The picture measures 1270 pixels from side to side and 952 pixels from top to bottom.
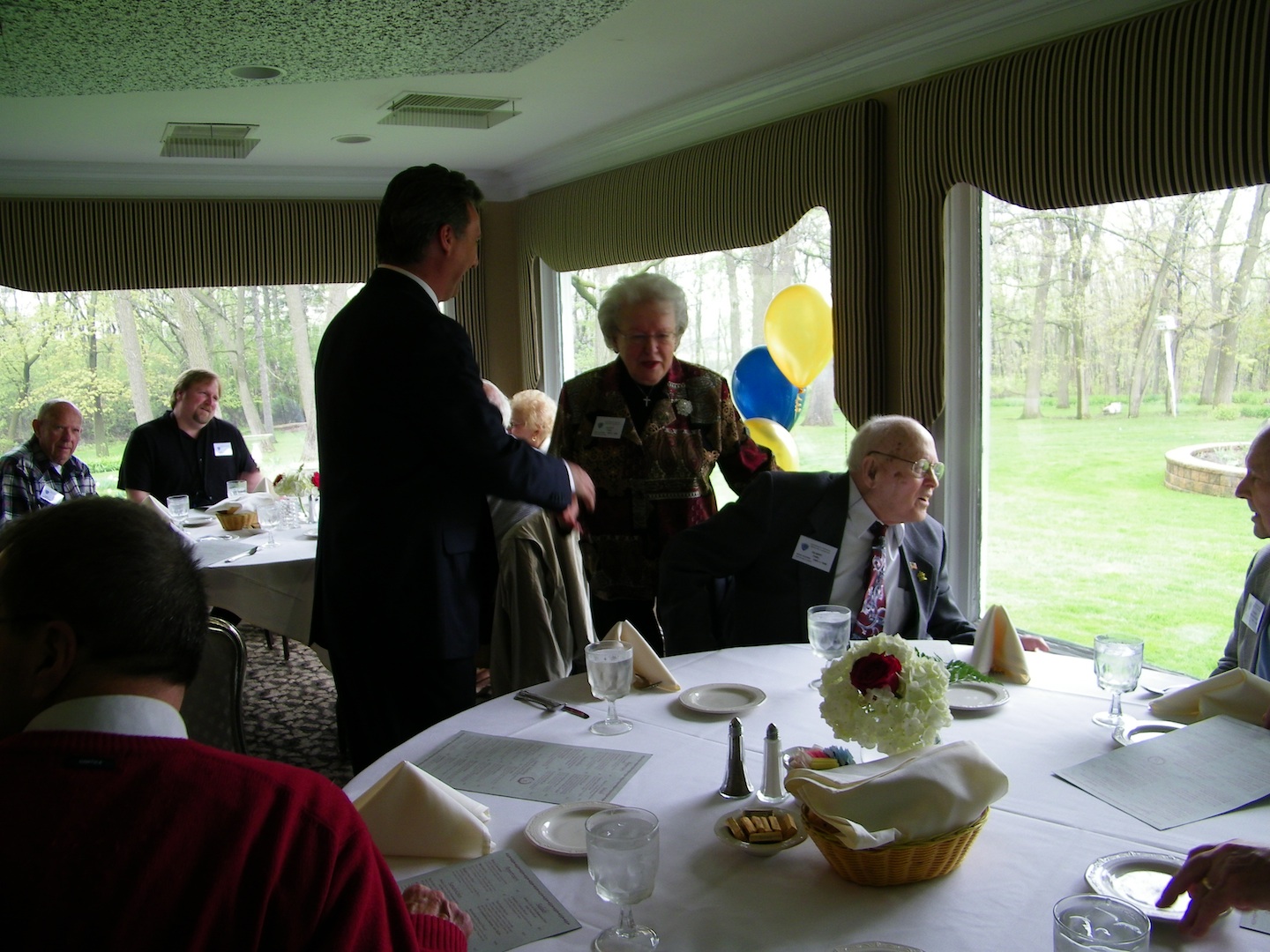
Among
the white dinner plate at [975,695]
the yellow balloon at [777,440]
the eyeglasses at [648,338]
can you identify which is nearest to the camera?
the white dinner plate at [975,695]

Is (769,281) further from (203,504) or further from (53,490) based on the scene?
(53,490)

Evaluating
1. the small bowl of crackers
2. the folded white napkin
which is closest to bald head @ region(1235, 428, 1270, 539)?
the small bowl of crackers

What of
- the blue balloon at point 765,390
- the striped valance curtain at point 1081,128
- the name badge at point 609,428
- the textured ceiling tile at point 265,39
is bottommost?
the name badge at point 609,428

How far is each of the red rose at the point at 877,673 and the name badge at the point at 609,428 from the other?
1.71 metres

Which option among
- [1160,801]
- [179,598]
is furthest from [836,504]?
[179,598]

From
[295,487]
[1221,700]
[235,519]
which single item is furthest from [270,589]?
[1221,700]

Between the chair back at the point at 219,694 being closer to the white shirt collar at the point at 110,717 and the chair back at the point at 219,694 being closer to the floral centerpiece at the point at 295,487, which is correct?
the white shirt collar at the point at 110,717

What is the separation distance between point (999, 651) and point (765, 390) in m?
2.88

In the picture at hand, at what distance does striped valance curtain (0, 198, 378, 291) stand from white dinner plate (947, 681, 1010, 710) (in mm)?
5756

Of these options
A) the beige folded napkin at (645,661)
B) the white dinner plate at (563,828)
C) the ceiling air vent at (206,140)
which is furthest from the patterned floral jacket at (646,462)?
the ceiling air vent at (206,140)

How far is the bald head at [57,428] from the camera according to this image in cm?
462

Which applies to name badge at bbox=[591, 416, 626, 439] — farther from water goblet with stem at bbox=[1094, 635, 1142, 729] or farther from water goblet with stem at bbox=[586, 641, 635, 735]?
water goblet with stem at bbox=[1094, 635, 1142, 729]

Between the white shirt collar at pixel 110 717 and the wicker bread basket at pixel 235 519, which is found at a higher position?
the white shirt collar at pixel 110 717

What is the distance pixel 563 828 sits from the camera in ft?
4.16
